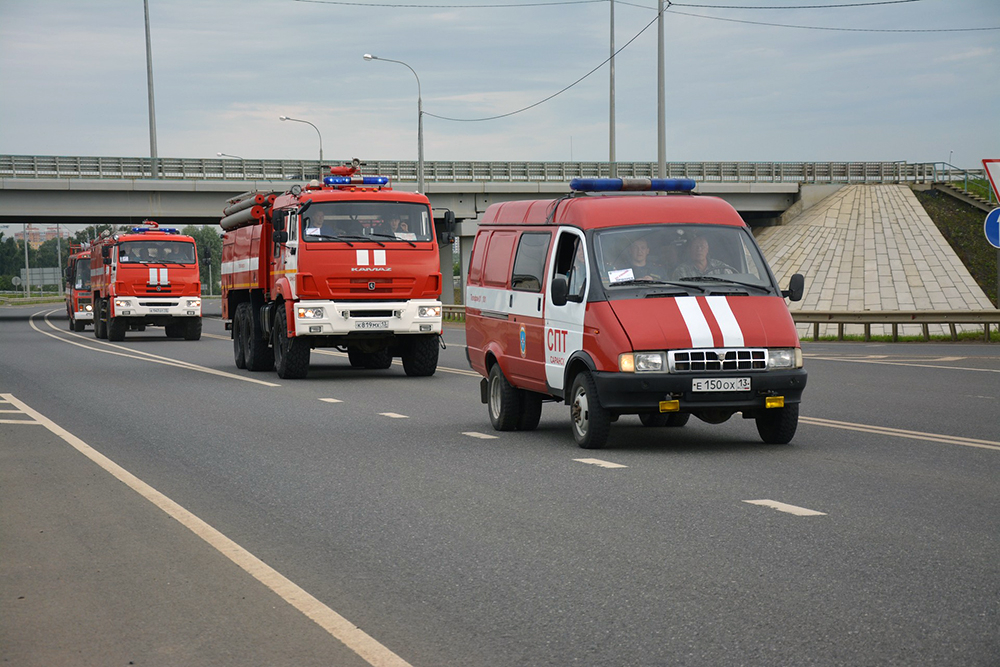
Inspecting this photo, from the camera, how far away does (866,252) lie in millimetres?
51750

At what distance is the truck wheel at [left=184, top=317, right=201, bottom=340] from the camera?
125 feet

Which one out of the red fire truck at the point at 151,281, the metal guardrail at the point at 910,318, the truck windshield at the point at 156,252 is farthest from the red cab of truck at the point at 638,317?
the truck windshield at the point at 156,252

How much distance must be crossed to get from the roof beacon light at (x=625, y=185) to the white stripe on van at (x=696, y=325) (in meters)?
1.93

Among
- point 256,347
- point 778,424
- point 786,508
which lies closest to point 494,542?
point 786,508

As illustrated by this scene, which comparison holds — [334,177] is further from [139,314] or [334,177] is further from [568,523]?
[139,314]

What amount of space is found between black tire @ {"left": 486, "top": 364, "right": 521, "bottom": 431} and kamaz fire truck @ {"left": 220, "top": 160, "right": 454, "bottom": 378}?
24.3 feet

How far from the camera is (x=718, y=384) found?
35.0 ft

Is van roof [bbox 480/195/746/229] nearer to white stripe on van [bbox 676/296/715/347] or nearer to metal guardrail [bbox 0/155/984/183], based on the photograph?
white stripe on van [bbox 676/296/715/347]

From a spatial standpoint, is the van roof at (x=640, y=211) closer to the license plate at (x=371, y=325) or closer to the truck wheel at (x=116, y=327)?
the license plate at (x=371, y=325)

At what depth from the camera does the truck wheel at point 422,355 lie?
21094mm

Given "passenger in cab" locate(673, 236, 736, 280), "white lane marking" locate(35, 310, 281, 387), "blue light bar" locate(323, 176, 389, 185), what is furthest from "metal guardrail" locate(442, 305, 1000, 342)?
"passenger in cab" locate(673, 236, 736, 280)

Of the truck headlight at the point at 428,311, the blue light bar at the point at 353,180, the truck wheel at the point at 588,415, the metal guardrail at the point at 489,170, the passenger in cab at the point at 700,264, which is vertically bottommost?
the truck wheel at the point at 588,415

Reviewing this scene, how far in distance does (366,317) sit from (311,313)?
0.83 metres

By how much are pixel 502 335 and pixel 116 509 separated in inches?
203
